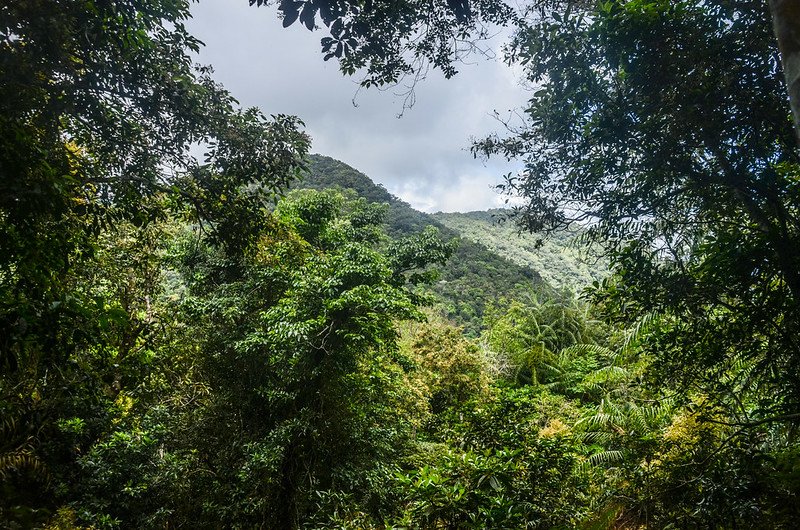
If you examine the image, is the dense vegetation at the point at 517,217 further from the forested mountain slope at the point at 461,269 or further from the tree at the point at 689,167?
the forested mountain slope at the point at 461,269

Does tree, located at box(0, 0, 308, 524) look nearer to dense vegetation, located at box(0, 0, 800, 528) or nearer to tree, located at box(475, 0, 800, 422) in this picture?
dense vegetation, located at box(0, 0, 800, 528)

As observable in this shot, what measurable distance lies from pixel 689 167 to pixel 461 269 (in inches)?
1373

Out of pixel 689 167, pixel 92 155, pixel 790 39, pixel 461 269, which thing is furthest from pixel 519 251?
pixel 790 39

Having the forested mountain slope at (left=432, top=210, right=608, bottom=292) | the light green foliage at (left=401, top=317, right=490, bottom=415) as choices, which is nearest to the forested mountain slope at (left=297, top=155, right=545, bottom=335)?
the forested mountain slope at (left=432, top=210, right=608, bottom=292)

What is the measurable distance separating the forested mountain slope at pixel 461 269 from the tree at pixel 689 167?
22.6 m

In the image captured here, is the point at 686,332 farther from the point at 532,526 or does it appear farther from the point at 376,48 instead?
the point at 376,48

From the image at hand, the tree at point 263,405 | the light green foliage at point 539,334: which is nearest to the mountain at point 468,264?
the light green foliage at point 539,334

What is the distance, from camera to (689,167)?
10.8 feet

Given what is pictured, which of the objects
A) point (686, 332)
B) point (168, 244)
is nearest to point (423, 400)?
point (168, 244)

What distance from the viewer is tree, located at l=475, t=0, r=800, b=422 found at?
304 centimetres

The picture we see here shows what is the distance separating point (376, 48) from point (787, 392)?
4.09 metres

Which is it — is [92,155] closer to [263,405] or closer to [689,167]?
[689,167]

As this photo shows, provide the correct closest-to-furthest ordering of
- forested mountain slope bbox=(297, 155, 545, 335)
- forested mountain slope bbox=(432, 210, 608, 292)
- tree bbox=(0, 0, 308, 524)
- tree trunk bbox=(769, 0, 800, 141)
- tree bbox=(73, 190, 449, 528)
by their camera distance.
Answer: tree trunk bbox=(769, 0, 800, 141) < tree bbox=(0, 0, 308, 524) < tree bbox=(73, 190, 449, 528) < forested mountain slope bbox=(297, 155, 545, 335) < forested mountain slope bbox=(432, 210, 608, 292)

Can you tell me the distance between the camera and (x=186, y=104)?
4117mm
